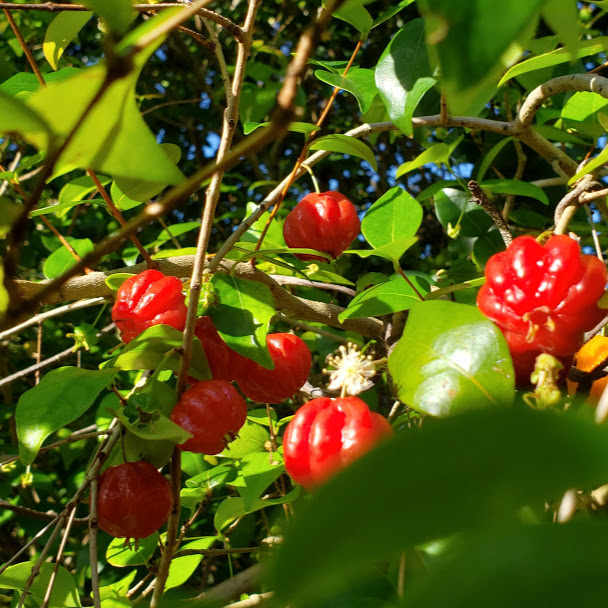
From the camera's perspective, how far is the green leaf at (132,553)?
1.23 metres

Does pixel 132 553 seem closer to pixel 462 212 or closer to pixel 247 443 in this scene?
pixel 247 443

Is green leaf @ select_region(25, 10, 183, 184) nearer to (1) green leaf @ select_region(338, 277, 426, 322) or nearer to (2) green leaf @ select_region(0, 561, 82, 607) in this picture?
(1) green leaf @ select_region(338, 277, 426, 322)

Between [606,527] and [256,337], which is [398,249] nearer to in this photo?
[256,337]

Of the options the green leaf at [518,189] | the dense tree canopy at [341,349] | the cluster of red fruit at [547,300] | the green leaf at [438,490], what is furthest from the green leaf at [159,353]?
the green leaf at [518,189]

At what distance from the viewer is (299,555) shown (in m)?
0.18

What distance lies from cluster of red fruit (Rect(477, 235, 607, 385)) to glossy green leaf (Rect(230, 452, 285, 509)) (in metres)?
0.47

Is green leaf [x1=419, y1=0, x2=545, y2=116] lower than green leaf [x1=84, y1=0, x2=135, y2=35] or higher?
lower

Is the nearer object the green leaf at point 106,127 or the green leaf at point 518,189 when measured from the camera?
the green leaf at point 106,127

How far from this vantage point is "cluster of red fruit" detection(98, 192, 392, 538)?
60 cm

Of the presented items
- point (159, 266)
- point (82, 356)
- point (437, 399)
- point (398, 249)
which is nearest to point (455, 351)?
point (437, 399)

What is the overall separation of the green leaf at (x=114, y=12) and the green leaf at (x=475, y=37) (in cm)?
21

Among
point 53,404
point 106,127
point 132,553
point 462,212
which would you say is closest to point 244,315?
point 53,404

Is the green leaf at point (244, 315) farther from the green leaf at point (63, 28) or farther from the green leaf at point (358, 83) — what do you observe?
the green leaf at point (63, 28)

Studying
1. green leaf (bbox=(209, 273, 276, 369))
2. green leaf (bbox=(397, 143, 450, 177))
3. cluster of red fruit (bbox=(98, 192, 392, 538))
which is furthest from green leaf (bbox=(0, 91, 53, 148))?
green leaf (bbox=(397, 143, 450, 177))
